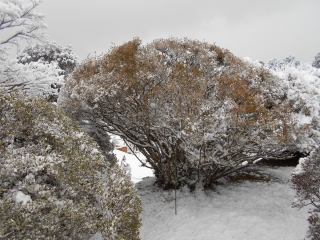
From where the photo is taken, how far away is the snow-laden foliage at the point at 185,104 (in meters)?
7.92

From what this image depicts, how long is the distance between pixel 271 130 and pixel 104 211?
5607mm

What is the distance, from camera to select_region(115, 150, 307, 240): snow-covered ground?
7672mm

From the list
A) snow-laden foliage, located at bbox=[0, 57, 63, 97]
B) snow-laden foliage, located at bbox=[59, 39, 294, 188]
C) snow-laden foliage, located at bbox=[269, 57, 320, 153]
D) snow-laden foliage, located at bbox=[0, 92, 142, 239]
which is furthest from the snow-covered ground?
snow-laden foliage, located at bbox=[0, 57, 63, 97]

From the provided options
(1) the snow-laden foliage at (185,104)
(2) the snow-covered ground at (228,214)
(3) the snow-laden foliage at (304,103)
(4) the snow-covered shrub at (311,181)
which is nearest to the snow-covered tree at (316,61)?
(3) the snow-laden foliage at (304,103)

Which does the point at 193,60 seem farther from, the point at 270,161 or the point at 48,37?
the point at 270,161

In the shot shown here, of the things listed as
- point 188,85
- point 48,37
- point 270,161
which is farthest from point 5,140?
point 270,161

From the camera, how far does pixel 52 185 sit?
471 cm

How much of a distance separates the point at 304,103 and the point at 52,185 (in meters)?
8.93

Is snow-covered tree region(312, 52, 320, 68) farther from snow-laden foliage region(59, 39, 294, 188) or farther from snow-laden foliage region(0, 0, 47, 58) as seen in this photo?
snow-laden foliage region(0, 0, 47, 58)

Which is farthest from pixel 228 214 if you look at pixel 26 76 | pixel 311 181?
pixel 26 76

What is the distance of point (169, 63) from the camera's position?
10.0 metres

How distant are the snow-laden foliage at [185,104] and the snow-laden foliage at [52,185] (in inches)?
126

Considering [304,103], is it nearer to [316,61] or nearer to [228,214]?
[228,214]

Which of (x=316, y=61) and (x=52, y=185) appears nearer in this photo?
(x=52, y=185)
